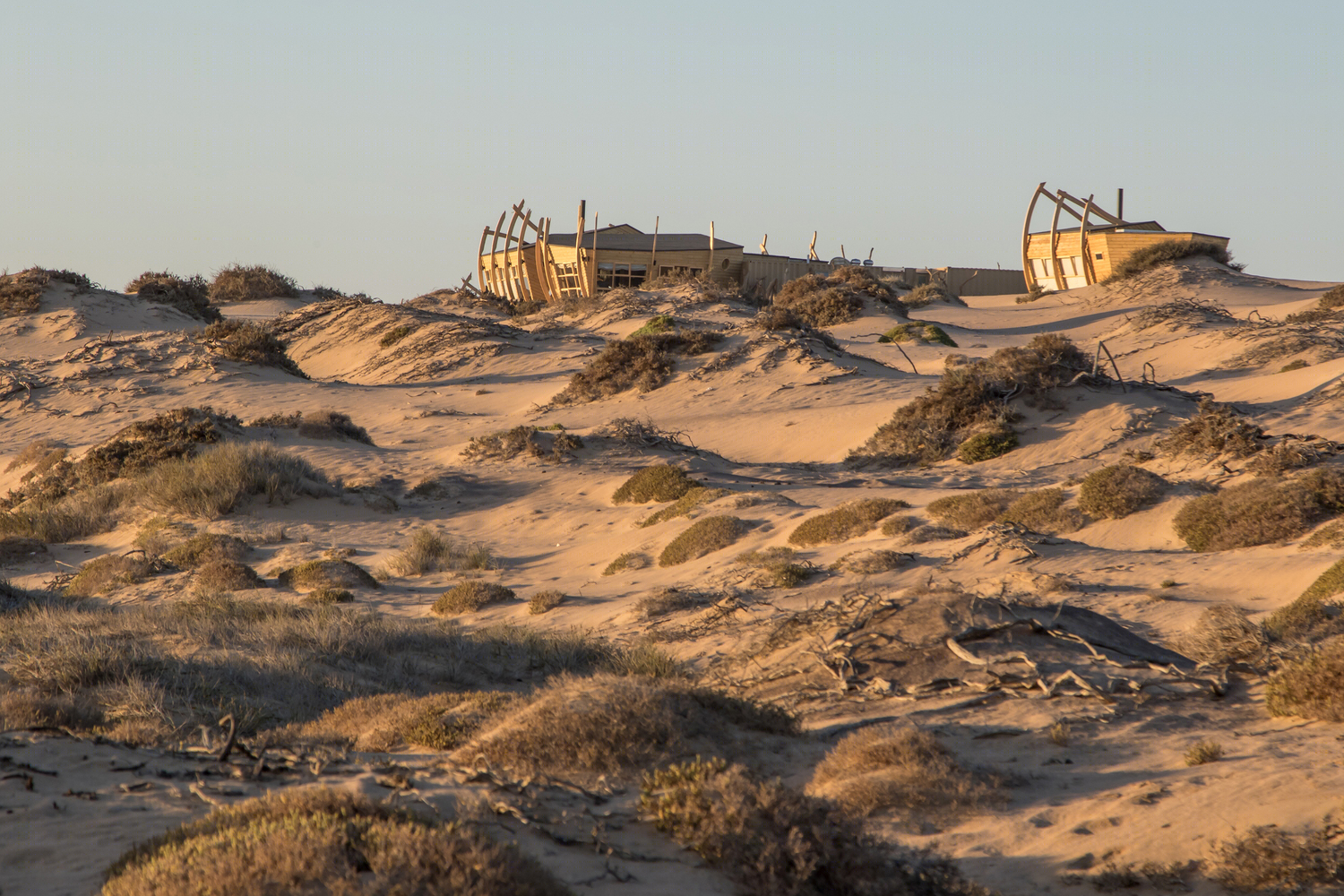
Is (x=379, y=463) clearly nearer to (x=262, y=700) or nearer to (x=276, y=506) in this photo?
(x=276, y=506)

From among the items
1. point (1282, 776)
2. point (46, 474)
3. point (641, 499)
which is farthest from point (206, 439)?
point (1282, 776)

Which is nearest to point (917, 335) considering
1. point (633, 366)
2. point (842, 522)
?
point (633, 366)

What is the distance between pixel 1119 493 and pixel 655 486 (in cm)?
743

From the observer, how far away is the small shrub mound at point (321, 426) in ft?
75.6

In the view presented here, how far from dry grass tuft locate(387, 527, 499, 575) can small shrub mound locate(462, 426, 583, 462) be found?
16.3ft

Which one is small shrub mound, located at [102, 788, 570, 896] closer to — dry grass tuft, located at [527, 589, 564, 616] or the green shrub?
dry grass tuft, located at [527, 589, 564, 616]

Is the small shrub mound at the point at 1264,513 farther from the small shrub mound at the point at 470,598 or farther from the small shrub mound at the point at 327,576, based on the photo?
the small shrub mound at the point at 327,576

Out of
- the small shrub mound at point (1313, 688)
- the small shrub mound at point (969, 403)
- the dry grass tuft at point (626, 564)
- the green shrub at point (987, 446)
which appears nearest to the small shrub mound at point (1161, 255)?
the small shrub mound at point (969, 403)

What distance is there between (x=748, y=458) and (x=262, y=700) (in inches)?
606

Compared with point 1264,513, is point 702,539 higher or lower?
lower

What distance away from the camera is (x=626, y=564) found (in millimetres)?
15094

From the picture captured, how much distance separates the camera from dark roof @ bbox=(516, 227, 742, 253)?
45875 millimetres

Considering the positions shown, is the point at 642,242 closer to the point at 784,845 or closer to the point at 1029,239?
the point at 1029,239

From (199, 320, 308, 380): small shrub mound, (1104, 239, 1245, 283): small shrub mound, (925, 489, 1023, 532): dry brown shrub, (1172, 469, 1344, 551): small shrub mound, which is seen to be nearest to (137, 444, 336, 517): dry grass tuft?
(199, 320, 308, 380): small shrub mound
